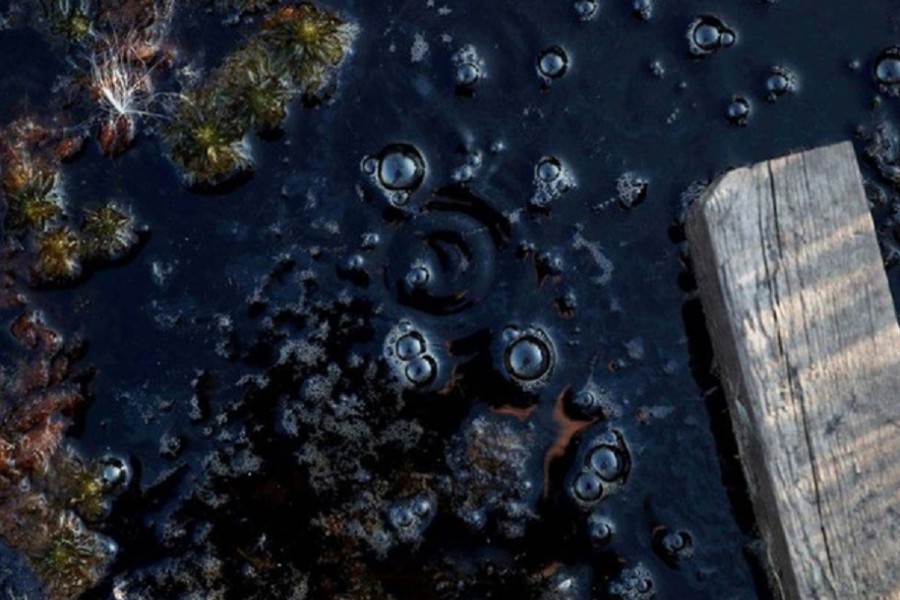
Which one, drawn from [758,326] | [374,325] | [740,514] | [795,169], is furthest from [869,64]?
[374,325]

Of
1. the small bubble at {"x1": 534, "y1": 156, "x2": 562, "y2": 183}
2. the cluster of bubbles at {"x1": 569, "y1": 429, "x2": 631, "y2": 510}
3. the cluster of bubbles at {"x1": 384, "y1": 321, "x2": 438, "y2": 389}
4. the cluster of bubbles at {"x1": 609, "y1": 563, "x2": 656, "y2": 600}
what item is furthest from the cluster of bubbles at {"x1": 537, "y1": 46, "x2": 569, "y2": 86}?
the cluster of bubbles at {"x1": 609, "y1": 563, "x2": 656, "y2": 600}

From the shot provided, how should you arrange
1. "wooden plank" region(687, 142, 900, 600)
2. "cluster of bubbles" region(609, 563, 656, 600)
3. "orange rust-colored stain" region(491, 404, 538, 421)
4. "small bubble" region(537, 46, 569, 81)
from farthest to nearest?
"small bubble" region(537, 46, 569, 81) < "orange rust-colored stain" region(491, 404, 538, 421) < "cluster of bubbles" region(609, 563, 656, 600) < "wooden plank" region(687, 142, 900, 600)

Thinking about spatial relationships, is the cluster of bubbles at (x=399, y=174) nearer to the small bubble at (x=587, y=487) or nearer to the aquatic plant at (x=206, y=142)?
the aquatic plant at (x=206, y=142)

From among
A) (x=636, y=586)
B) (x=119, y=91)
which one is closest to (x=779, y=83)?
(x=636, y=586)

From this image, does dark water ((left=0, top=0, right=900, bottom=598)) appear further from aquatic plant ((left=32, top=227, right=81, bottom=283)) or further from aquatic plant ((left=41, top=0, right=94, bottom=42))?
aquatic plant ((left=41, top=0, right=94, bottom=42))

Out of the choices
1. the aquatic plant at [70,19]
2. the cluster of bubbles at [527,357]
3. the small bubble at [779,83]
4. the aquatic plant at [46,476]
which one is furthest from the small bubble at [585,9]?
the aquatic plant at [46,476]
